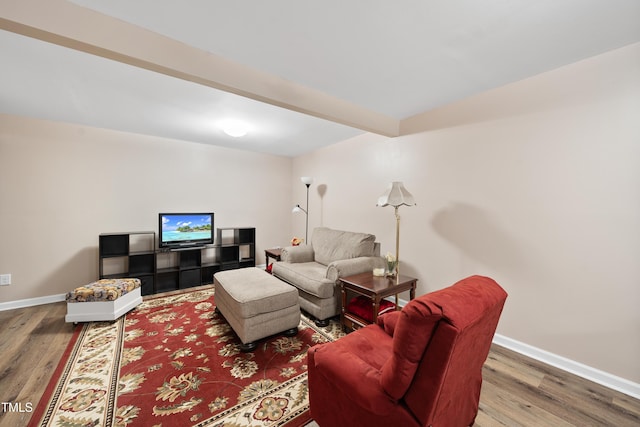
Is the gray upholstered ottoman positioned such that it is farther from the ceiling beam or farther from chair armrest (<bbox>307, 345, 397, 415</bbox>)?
the ceiling beam

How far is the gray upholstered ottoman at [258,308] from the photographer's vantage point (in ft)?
7.23

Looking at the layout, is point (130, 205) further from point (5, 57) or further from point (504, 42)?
point (504, 42)

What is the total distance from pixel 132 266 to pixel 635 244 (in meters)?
5.36

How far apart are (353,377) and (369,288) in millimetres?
1214

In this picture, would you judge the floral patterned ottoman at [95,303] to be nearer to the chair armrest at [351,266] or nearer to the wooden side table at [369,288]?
the chair armrest at [351,266]

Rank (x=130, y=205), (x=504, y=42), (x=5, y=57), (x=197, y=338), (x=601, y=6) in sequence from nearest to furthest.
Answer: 1. (x=601, y=6)
2. (x=504, y=42)
3. (x=5, y=57)
4. (x=197, y=338)
5. (x=130, y=205)

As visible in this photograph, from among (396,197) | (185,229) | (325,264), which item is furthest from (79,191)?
(396,197)

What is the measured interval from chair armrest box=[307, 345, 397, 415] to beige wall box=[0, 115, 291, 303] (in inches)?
150

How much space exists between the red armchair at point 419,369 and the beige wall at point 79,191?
3.84m

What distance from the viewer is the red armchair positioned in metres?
0.93

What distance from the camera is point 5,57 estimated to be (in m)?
1.91

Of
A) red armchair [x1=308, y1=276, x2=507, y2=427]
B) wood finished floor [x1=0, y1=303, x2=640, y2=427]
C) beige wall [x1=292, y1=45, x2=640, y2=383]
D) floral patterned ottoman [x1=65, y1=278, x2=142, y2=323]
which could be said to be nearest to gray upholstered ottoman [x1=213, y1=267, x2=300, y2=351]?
red armchair [x1=308, y1=276, x2=507, y2=427]

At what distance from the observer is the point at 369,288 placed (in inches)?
92.6

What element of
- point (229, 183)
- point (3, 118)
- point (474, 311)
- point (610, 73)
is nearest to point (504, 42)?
point (610, 73)
